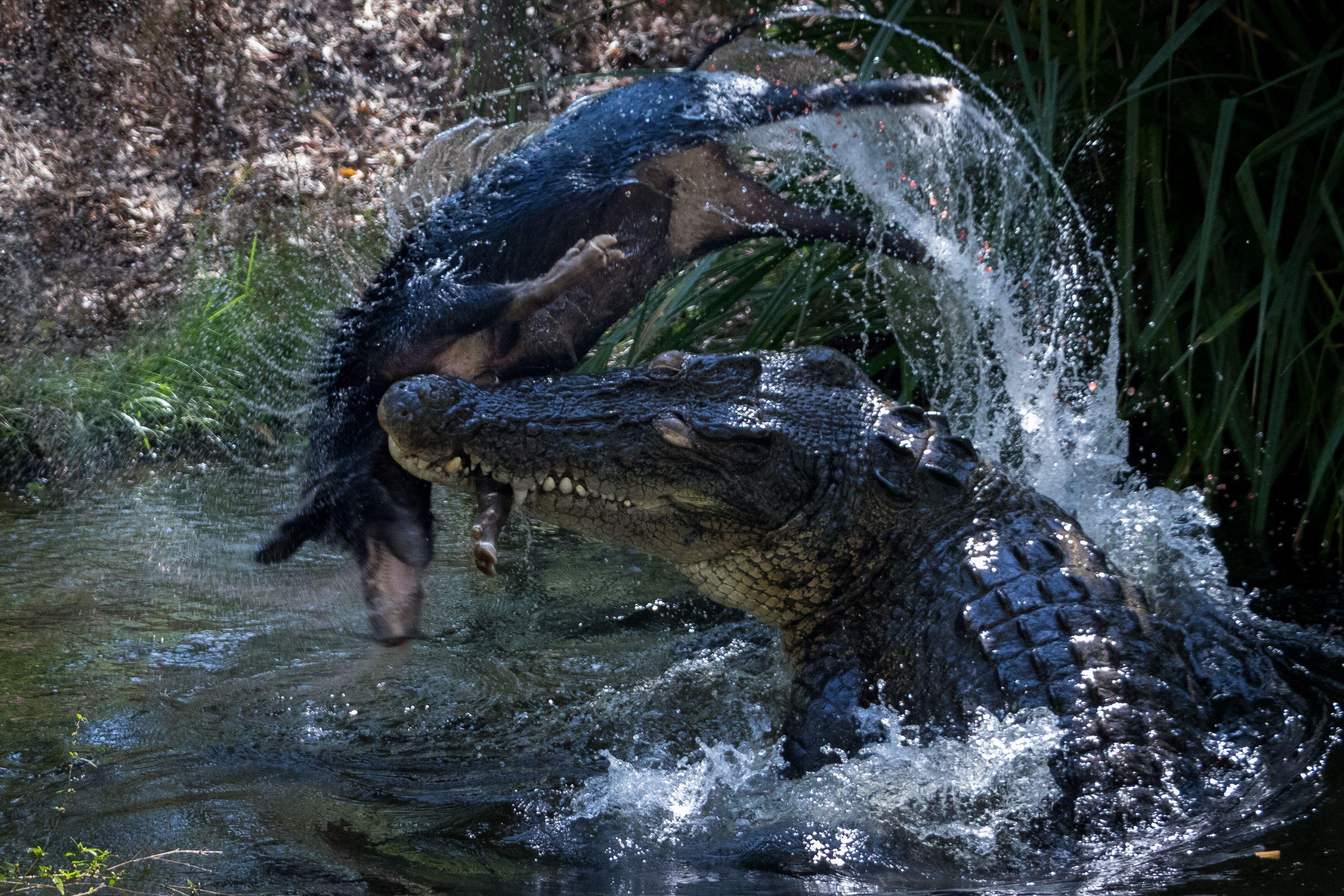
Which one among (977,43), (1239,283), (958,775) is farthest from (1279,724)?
(977,43)

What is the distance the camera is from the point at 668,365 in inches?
83.1

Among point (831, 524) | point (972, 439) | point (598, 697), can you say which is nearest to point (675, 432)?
point (831, 524)

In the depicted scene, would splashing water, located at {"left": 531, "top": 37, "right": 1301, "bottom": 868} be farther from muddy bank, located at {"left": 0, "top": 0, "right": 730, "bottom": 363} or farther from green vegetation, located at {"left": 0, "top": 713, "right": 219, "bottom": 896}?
muddy bank, located at {"left": 0, "top": 0, "right": 730, "bottom": 363}

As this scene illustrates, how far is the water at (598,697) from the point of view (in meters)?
1.65

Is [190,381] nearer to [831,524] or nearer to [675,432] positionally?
[675,432]

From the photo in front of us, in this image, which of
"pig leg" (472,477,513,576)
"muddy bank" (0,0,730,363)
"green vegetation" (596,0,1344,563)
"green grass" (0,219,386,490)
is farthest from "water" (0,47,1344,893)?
"muddy bank" (0,0,730,363)

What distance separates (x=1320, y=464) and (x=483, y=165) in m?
2.32

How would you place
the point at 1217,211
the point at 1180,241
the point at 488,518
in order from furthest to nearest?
1. the point at 1180,241
2. the point at 1217,211
3. the point at 488,518

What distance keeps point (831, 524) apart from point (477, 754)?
0.78 meters

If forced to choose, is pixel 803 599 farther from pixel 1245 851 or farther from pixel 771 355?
pixel 1245 851

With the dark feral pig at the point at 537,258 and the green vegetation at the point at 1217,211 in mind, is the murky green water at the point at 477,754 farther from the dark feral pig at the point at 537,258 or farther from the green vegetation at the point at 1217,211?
the green vegetation at the point at 1217,211

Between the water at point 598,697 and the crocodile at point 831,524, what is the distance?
11 cm

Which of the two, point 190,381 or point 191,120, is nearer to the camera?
point 190,381

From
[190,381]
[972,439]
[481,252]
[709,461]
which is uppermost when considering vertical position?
[481,252]
